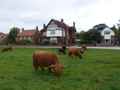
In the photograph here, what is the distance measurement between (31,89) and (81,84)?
241cm

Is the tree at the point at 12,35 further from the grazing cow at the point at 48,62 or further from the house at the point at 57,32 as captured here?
the grazing cow at the point at 48,62

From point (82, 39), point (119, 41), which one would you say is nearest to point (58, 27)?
point (82, 39)

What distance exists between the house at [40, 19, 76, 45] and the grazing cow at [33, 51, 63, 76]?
85.6m

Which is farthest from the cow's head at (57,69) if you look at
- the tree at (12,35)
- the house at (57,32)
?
the tree at (12,35)

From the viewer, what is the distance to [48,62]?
1706 cm

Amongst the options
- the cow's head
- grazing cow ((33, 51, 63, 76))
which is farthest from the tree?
the cow's head

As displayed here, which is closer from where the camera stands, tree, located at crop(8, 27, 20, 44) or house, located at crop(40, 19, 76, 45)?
house, located at crop(40, 19, 76, 45)

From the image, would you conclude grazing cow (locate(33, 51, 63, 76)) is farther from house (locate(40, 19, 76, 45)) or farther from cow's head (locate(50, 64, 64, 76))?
house (locate(40, 19, 76, 45))

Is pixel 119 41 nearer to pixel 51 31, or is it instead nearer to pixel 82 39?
pixel 82 39

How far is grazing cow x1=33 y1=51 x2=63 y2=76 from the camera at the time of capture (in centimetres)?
1589

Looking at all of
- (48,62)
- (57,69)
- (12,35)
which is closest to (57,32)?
(12,35)

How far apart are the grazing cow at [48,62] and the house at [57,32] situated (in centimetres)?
8559

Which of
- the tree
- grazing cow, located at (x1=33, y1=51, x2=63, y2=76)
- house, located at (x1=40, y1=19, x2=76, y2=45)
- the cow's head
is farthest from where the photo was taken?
the tree

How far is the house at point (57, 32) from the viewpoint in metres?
106
